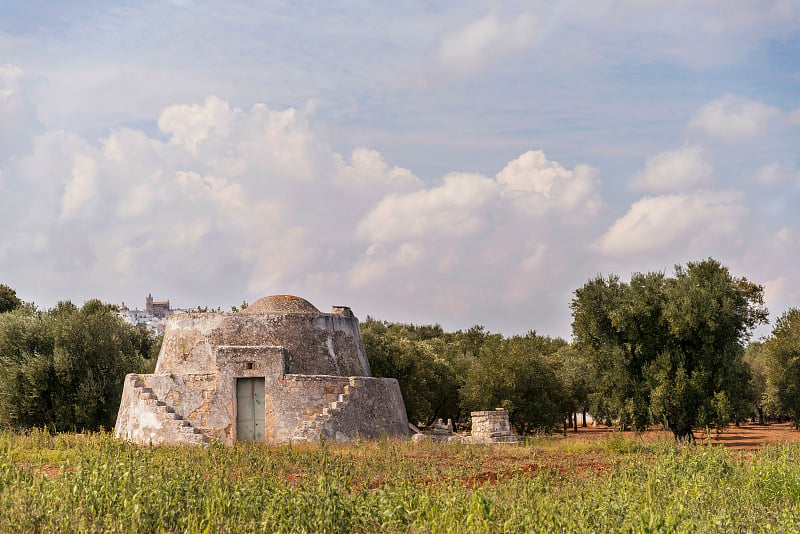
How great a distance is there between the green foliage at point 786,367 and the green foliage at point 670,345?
392 inches

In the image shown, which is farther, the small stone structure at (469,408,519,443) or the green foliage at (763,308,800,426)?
the green foliage at (763,308,800,426)

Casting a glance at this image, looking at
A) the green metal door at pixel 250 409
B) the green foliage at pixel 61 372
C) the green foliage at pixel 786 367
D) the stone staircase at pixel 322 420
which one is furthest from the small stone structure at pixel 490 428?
the green foliage at pixel 786 367

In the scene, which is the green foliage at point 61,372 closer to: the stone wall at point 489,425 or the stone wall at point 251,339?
the stone wall at point 251,339

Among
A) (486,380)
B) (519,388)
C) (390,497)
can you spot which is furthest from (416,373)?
(390,497)

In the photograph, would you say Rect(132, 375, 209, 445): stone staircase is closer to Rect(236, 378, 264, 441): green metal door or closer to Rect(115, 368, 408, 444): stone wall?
Rect(115, 368, 408, 444): stone wall

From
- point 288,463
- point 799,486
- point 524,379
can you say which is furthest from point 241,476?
point 524,379

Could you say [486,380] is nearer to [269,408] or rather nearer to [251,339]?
[251,339]

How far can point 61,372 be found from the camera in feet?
97.6

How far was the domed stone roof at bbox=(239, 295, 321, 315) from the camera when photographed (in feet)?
81.1

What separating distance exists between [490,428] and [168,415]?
29.7 feet

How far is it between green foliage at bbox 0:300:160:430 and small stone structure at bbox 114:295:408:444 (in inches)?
286

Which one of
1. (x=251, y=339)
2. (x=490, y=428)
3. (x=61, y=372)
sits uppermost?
(x=251, y=339)

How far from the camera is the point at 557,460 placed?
1738 cm

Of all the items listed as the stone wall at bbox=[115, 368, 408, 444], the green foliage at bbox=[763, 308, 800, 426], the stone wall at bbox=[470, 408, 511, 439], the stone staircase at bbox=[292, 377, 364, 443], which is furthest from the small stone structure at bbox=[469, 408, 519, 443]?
the green foliage at bbox=[763, 308, 800, 426]
